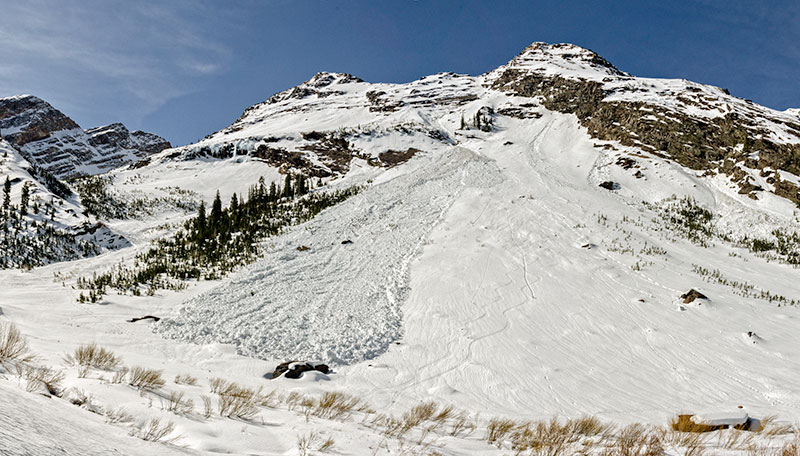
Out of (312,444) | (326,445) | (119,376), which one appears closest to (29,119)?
(119,376)

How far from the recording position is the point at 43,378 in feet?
12.6

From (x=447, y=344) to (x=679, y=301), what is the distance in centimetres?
808

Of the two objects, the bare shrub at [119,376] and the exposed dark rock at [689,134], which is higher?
the exposed dark rock at [689,134]

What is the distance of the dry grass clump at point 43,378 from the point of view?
133 inches

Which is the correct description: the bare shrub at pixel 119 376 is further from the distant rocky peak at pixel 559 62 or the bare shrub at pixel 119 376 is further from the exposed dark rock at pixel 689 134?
the distant rocky peak at pixel 559 62

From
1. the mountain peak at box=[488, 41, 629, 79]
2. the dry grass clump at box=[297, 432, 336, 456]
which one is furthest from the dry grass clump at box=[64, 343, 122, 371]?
the mountain peak at box=[488, 41, 629, 79]

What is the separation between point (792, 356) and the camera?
28.2 feet

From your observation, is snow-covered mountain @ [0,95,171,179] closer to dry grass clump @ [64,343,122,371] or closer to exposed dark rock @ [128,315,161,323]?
exposed dark rock @ [128,315,161,323]

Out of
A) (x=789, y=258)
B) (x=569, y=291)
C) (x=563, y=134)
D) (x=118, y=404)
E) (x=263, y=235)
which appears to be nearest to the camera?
(x=118, y=404)

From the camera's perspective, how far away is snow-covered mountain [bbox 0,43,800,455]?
441cm

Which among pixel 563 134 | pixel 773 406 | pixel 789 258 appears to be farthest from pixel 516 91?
pixel 773 406

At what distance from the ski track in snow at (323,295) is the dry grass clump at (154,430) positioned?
5.07 meters

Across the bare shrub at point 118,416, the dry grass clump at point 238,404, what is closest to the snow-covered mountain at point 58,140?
the dry grass clump at point 238,404

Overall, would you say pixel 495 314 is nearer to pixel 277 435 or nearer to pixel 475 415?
pixel 475 415
